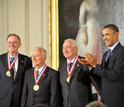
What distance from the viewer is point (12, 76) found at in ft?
→ 15.2

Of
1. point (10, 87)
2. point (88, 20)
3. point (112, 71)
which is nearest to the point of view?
point (112, 71)

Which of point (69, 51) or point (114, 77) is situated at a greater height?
point (69, 51)

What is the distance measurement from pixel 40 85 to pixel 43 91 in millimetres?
137

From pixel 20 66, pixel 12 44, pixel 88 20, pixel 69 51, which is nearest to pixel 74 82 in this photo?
pixel 69 51

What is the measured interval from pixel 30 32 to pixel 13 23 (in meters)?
0.74

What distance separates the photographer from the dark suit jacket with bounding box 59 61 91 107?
13.6 feet

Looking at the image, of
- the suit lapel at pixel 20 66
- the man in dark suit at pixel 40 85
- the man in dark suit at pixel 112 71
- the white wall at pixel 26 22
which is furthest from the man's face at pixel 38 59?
the white wall at pixel 26 22

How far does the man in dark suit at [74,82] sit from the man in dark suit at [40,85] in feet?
0.65

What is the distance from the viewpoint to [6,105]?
462 centimetres

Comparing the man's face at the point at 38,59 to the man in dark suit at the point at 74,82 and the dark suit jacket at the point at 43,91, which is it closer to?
the dark suit jacket at the point at 43,91

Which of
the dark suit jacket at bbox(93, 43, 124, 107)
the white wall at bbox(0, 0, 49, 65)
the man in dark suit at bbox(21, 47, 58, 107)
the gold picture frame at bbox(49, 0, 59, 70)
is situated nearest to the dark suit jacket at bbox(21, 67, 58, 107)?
the man in dark suit at bbox(21, 47, 58, 107)

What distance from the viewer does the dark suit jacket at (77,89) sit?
415cm

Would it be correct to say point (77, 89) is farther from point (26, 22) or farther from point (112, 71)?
point (26, 22)

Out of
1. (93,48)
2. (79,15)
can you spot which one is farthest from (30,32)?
(93,48)
